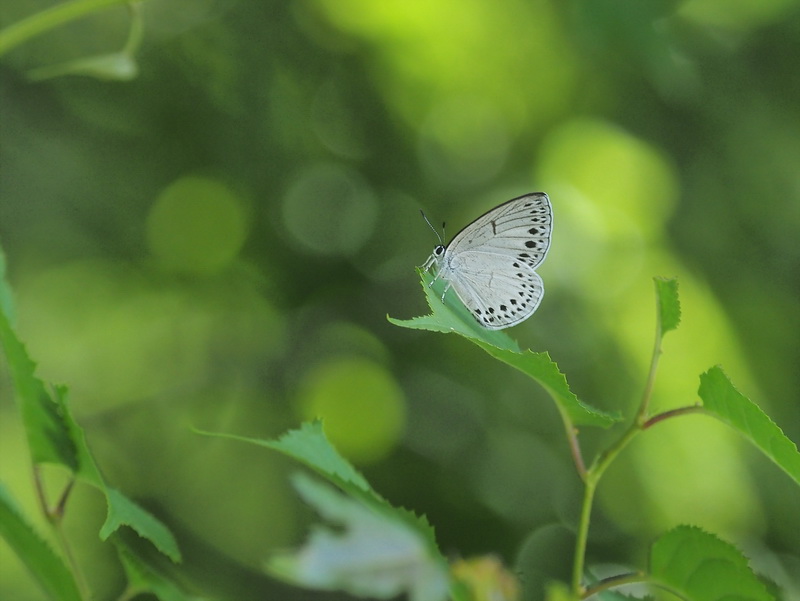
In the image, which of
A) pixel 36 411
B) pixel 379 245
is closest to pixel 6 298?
pixel 36 411

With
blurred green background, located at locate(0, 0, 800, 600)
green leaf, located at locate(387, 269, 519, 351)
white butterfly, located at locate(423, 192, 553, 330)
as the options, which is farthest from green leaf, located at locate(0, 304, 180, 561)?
blurred green background, located at locate(0, 0, 800, 600)

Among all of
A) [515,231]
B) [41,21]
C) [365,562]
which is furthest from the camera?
[515,231]

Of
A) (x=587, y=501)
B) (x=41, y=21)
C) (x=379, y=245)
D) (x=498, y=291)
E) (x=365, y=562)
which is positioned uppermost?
(x=41, y=21)

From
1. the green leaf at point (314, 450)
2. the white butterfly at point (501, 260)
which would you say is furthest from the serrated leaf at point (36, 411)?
the white butterfly at point (501, 260)

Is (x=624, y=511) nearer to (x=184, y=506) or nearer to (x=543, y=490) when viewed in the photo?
(x=543, y=490)

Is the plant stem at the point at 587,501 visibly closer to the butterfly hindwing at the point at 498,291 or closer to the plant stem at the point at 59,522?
the plant stem at the point at 59,522

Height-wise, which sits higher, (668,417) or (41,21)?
(41,21)

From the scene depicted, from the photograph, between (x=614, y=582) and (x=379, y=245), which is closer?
(x=614, y=582)

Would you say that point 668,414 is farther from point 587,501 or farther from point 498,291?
point 498,291

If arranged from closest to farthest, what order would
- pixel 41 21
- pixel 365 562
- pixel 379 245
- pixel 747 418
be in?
pixel 365 562 < pixel 747 418 < pixel 41 21 < pixel 379 245
